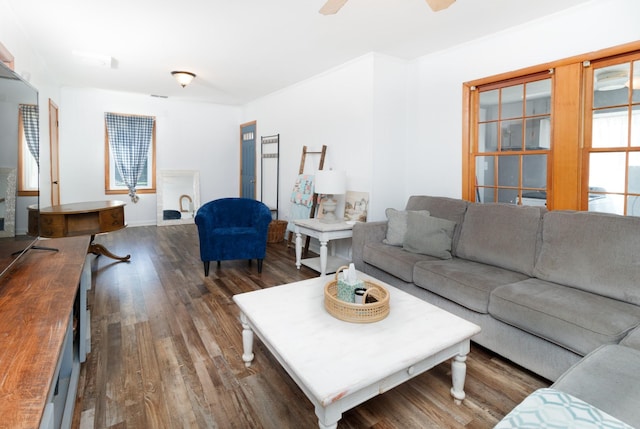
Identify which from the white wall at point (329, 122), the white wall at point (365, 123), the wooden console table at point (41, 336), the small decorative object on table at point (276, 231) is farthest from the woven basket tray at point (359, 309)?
the small decorative object on table at point (276, 231)

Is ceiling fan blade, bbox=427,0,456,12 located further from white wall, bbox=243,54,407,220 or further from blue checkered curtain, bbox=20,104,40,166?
blue checkered curtain, bbox=20,104,40,166

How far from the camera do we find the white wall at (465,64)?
2479mm

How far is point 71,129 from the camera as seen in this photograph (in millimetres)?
5797

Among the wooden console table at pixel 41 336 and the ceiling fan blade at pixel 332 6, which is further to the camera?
the ceiling fan blade at pixel 332 6

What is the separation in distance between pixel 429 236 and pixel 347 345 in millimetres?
1616

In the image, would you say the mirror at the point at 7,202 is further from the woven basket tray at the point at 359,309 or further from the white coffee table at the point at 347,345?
the woven basket tray at the point at 359,309

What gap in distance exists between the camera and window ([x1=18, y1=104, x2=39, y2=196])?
5.20ft

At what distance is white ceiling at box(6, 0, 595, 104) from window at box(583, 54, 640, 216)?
0.60m

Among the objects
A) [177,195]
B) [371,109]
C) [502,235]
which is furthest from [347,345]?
[177,195]

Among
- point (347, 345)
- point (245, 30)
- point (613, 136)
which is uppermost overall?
point (245, 30)

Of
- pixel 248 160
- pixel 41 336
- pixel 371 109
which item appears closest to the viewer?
pixel 41 336

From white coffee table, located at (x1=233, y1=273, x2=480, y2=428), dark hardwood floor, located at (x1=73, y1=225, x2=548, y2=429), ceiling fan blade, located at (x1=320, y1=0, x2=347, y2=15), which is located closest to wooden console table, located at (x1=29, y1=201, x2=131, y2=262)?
dark hardwood floor, located at (x1=73, y1=225, x2=548, y2=429)

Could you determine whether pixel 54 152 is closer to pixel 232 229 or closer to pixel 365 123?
pixel 232 229

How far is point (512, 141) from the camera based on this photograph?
3.16 meters
